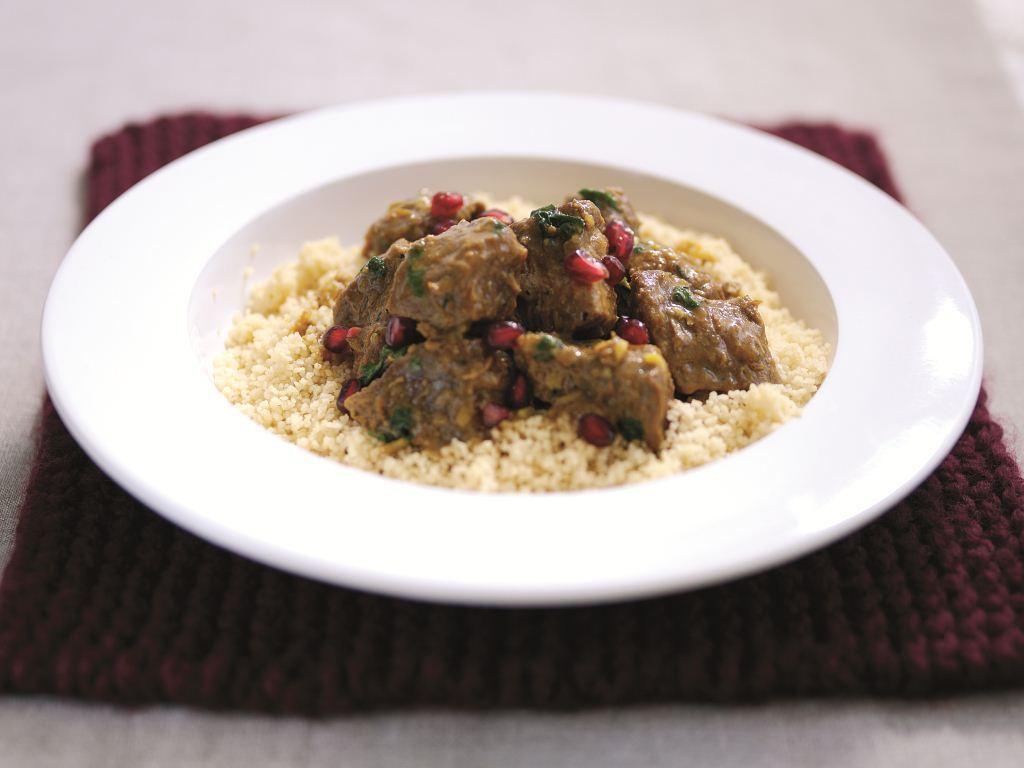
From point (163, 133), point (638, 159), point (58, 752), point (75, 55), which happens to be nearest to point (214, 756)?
point (58, 752)

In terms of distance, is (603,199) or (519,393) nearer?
(519,393)

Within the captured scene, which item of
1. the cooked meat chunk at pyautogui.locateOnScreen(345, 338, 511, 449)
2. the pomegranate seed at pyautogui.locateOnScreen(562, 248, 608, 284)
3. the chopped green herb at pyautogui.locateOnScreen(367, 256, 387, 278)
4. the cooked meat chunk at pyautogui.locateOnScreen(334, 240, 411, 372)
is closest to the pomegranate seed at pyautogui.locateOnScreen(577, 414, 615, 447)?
the cooked meat chunk at pyautogui.locateOnScreen(345, 338, 511, 449)

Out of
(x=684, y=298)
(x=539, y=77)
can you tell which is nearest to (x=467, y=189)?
(x=684, y=298)

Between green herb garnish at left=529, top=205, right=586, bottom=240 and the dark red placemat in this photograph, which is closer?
the dark red placemat

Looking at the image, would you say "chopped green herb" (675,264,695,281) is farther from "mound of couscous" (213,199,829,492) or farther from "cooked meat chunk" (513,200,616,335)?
"cooked meat chunk" (513,200,616,335)

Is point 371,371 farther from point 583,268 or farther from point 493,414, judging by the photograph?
point 583,268

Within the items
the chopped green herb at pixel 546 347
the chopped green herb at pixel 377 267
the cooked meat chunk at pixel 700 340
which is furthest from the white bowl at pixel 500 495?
the chopped green herb at pixel 377 267
